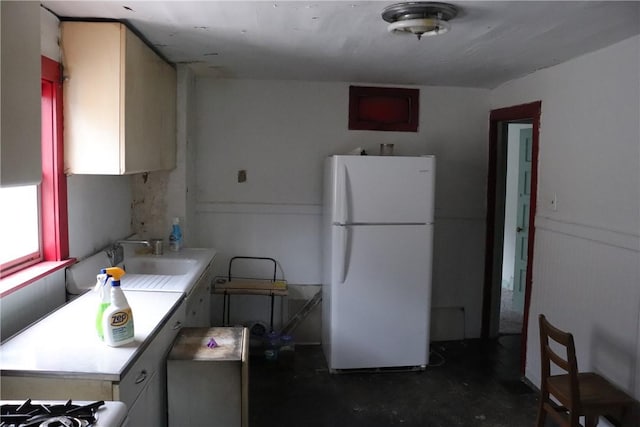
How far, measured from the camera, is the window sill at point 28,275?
1.80 metres

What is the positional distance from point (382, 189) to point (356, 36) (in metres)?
1.13

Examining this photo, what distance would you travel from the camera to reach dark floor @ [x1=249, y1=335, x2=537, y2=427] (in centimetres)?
285

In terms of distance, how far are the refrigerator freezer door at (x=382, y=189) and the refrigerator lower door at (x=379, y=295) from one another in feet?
0.26

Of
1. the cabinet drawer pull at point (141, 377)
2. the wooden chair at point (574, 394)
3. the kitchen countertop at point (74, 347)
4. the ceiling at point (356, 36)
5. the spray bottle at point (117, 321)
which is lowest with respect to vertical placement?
the wooden chair at point (574, 394)

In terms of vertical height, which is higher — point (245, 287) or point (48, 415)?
point (48, 415)

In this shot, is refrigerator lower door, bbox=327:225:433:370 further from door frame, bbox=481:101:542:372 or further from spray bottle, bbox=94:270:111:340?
spray bottle, bbox=94:270:111:340

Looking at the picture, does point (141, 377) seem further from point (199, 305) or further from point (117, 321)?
point (199, 305)

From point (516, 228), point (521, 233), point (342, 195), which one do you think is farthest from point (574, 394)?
point (516, 228)

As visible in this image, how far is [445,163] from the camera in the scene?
→ 13.0 ft

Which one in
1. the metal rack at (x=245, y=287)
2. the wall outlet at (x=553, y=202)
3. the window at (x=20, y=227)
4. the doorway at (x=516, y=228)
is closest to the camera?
the window at (x=20, y=227)

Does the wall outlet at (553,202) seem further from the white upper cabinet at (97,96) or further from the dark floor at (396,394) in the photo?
the white upper cabinet at (97,96)

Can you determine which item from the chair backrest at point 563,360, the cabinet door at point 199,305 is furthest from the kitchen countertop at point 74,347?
the chair backrest at point 563,360

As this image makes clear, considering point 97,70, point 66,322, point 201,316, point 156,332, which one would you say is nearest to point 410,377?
point 201,316

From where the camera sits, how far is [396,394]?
316cm
